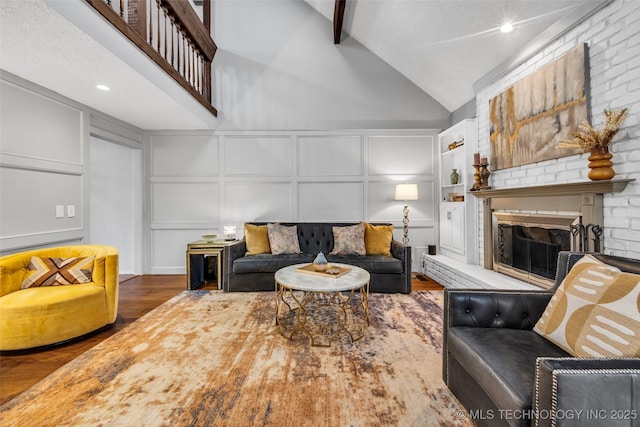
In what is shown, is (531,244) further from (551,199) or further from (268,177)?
(268,177)

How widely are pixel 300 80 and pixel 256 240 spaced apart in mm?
2625

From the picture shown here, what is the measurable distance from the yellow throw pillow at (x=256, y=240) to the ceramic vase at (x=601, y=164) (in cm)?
328

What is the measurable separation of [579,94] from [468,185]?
1.63 meters

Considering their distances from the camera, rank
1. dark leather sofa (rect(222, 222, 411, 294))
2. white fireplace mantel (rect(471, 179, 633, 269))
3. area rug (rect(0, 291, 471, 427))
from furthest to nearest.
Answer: dark leather sofa (rect(222, 222, 411, 294)), white fireplace mantel (rect(471, 179, 633, 269)), area rug (rect(0, 291, 471, 427))

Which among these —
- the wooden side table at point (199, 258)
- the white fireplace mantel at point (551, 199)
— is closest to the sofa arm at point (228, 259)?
the wooden side table at point (199, 258)

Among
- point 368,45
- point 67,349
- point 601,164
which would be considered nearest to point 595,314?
point 601,164

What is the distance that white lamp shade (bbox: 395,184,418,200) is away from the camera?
168 inches

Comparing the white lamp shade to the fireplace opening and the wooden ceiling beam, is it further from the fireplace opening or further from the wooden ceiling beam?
the wooden ceiling beam

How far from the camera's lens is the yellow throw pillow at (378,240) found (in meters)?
3.78

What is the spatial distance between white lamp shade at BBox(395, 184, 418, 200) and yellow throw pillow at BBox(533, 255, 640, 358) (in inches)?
111

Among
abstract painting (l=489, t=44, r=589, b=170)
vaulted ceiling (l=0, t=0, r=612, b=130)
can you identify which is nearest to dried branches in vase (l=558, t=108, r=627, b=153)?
abstract painting (l=489, t=44, r=589, b=170)

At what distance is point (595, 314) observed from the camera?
1214mm

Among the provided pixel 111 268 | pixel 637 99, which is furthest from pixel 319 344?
pixel 637 99

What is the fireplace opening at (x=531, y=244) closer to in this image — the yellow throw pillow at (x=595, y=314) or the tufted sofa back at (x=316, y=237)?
the yellow throw pillow at (x=595, y=314)
